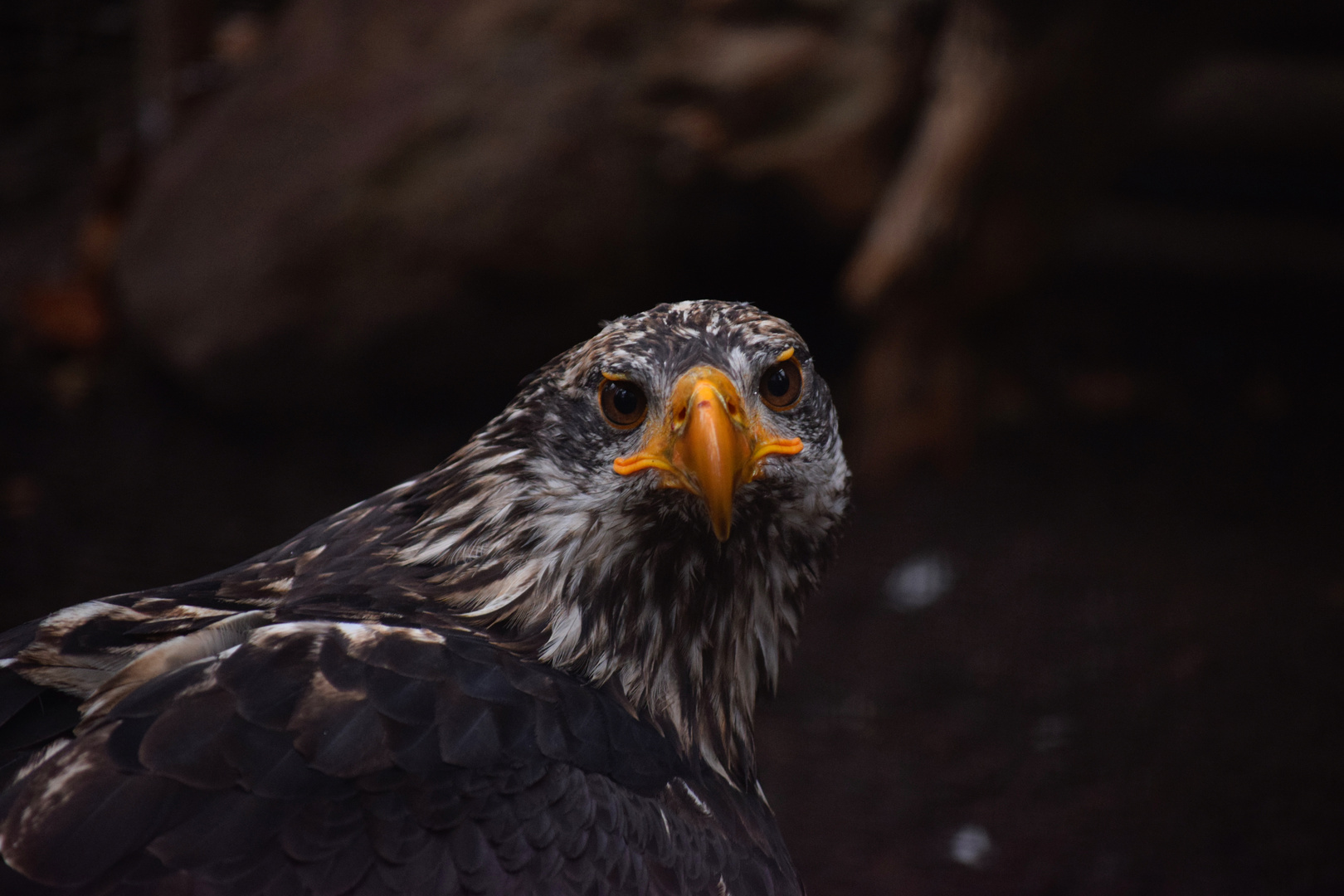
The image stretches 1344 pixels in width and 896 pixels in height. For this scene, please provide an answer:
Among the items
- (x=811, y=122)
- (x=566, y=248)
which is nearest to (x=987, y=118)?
(x=811, y=122)

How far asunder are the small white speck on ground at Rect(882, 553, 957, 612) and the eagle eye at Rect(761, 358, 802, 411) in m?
3.19

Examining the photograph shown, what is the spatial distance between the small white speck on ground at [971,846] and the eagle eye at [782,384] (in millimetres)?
2164

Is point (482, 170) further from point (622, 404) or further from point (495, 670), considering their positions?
point (495, 670)

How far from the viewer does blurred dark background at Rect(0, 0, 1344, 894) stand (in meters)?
3.90

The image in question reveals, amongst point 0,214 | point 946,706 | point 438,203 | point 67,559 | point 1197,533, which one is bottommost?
point 1197,533

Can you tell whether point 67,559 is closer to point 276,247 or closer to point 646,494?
point 276,247

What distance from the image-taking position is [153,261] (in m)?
5.27

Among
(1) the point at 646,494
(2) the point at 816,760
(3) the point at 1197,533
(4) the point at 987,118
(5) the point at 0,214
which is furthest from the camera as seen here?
(5) the point at 0,214

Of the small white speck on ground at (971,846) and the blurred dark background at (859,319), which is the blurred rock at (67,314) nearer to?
the blurred dark background at (859,319)

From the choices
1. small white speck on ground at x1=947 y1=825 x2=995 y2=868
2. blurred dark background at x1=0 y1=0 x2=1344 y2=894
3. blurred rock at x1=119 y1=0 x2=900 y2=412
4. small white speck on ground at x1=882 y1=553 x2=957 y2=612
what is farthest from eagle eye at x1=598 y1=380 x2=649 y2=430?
blurred rock at x1=119 y1=0 x2=900 y2=412

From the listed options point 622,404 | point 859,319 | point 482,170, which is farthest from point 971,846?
point 482,170

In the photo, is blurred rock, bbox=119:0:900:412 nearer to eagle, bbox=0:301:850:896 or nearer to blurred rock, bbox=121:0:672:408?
blurred rock, bbox=121:0:672:408

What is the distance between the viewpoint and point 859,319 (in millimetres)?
4879

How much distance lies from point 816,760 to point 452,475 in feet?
7.66
